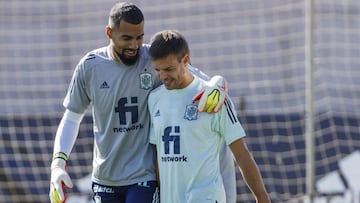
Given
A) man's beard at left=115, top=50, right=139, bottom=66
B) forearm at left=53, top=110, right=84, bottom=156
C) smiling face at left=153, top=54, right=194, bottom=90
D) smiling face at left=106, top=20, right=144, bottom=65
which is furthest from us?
forearm at left=53, top=110, right=84, bottom=156

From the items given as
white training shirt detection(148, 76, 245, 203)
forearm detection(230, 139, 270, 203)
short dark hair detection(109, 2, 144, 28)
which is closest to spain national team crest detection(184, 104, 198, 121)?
A: white training shirt detection(148, 76, 245, 203)

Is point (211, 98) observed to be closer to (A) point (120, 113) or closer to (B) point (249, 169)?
(B) point (249, 169)

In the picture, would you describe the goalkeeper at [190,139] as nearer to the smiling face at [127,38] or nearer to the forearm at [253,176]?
the forearm at [253,176]

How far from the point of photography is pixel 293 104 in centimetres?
851

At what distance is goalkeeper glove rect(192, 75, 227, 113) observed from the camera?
15.1 feet

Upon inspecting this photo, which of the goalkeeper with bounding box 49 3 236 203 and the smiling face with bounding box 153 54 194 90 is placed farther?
the goalkeeper with bounding box 49 3 236 203

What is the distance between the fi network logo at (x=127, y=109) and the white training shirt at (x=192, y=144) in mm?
223

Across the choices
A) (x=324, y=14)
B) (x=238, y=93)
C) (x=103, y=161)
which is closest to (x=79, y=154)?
(x=238, y=93)

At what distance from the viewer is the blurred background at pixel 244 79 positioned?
8430 millimetres

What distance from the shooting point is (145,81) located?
4910 millimetres

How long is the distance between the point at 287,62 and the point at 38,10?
8.57 feet

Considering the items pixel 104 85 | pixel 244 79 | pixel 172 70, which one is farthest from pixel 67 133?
pixel 244 79

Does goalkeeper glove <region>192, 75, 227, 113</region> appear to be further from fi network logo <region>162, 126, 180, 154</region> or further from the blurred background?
the blurred background

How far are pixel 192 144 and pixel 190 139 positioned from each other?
0.08ft
